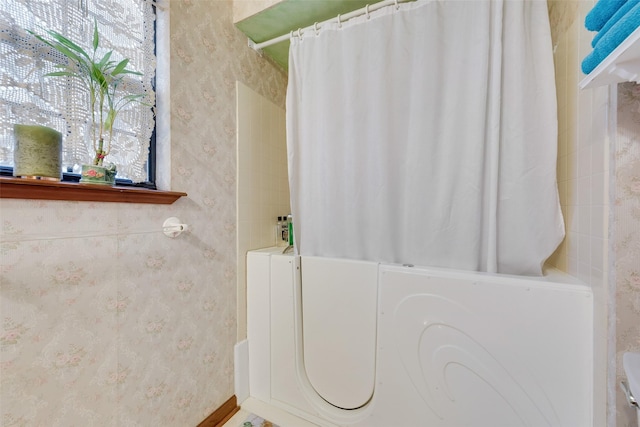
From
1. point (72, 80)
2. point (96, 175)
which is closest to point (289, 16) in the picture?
point (72, 80)

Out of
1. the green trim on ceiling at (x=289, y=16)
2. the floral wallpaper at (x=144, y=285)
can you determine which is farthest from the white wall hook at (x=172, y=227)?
the green trim on ceiling at (x=289, y=16)

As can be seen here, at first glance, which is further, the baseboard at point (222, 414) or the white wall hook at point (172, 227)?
the baseboard at point (222, 414)

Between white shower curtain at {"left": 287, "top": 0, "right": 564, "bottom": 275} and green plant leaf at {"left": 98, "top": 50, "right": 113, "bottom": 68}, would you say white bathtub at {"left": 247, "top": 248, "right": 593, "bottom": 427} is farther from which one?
green plant leaf at {"left": 98, "top": 50, "right": 113, "bottom": 68}

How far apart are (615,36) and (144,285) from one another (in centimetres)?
143

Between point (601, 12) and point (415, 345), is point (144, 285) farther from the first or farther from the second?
point (601, 12)

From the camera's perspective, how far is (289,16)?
1.21 meters

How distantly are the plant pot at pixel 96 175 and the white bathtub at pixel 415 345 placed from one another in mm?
718

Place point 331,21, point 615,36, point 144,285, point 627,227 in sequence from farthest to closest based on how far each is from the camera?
point 331,21
point 144,285
point 627,227
point 615,36

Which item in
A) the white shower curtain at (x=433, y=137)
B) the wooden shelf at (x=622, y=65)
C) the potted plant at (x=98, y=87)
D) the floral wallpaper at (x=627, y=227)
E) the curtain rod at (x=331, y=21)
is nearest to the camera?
the wooden shelf at (x=622, y=65)

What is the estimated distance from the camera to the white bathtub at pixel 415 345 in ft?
2.45

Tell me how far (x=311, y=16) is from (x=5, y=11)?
1.09 meters

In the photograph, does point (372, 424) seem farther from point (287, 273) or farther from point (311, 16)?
point (311, 16)

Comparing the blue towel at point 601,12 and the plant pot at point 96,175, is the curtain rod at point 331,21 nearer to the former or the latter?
the blue towel at point 601,12

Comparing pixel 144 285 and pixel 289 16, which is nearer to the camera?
pixel 144 285
